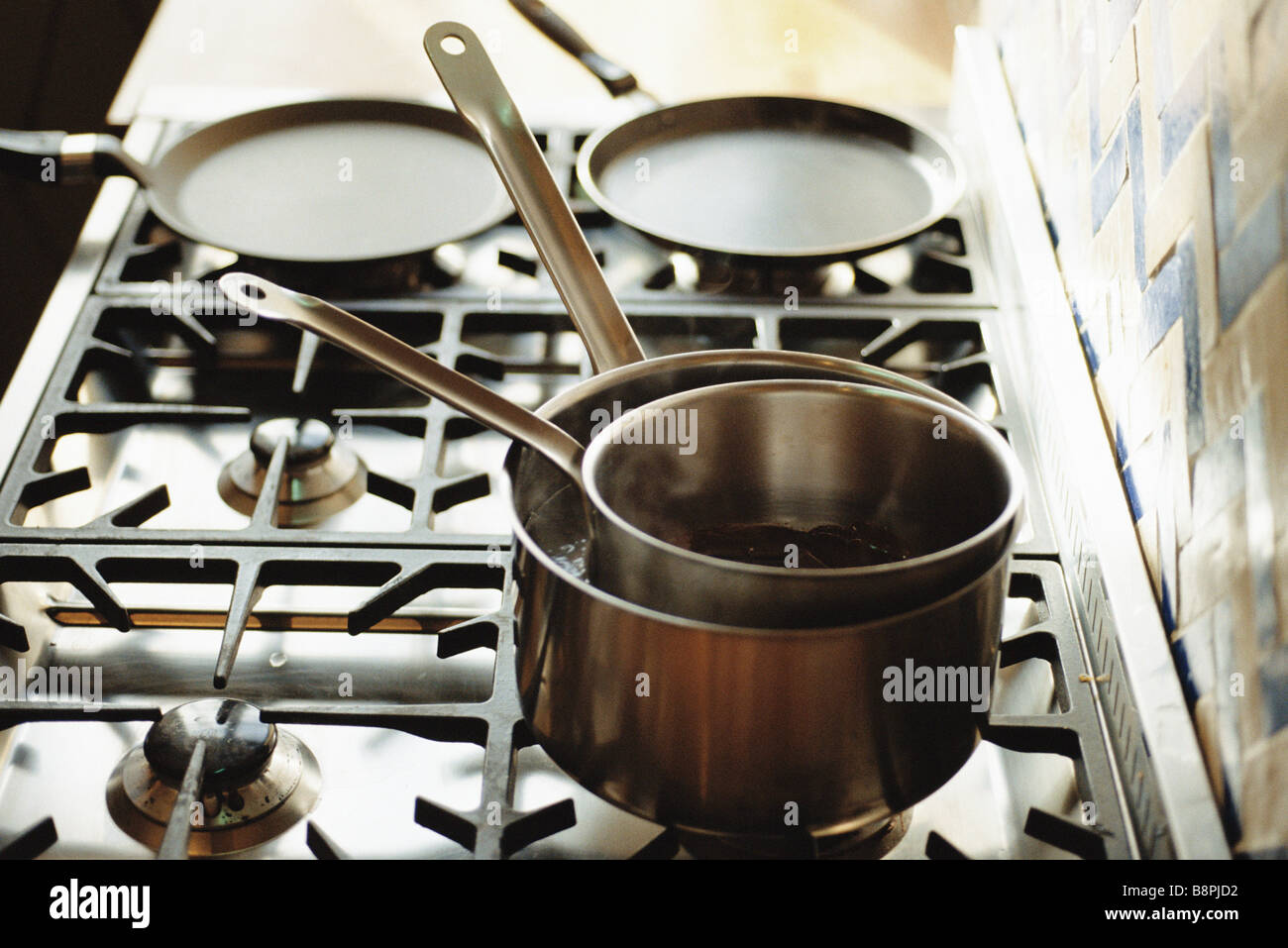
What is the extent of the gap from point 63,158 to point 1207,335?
0.75 meters

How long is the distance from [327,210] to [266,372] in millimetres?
167

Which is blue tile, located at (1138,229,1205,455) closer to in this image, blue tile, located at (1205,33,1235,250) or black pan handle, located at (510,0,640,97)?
blue tile, located at (1205,33,1235,250)

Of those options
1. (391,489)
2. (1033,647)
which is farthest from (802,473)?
(391,489)

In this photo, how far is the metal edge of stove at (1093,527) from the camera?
0.51 meters

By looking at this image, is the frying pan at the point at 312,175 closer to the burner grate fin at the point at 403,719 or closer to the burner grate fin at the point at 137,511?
the burner grate fin at the point at 137,511

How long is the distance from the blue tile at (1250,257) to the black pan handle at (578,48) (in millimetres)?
609

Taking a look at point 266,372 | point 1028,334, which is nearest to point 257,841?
point 266,372

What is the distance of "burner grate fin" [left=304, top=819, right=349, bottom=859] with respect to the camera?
514 millimetres

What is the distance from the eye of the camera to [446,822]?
1.74 ft

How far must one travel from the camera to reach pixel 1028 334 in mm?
787

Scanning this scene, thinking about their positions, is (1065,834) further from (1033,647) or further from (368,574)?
(368,574)


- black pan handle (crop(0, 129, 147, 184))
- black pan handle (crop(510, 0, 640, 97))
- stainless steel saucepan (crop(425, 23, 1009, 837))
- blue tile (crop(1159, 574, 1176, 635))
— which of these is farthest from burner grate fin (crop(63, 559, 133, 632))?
black pan handle (crop(510, 0, 640, 97))

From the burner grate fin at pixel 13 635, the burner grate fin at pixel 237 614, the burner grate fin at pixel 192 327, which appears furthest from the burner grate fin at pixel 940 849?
the burner grate fin at pixel 192 327
